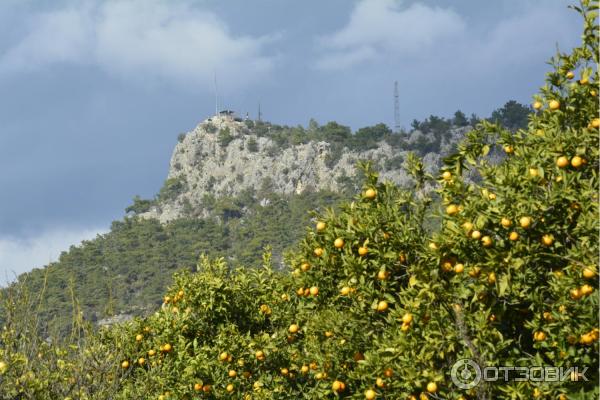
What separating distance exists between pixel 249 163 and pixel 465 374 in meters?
145

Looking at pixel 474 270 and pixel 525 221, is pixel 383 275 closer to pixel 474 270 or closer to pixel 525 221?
pixel 474 270

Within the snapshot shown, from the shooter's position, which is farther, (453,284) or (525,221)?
(453,284)

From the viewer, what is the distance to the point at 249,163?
501 feet

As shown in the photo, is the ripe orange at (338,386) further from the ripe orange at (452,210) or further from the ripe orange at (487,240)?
the ripe orange at (487,240)

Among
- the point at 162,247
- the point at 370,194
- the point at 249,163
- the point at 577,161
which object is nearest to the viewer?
the point at 577,161

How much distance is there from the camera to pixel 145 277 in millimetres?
115500

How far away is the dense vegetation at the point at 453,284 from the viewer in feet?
26.1

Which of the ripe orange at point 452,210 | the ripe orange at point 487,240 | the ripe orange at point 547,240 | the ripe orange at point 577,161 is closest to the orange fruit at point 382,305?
the ripe orange at point 452,210

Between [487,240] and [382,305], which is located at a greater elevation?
[487,240]

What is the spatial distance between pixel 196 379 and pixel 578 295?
252 inches

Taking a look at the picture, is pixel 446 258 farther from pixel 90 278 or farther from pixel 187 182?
pixel 187 182

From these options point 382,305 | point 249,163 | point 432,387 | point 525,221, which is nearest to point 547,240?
point 525,221

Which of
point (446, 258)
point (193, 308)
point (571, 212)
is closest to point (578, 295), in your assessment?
point (571, 212)

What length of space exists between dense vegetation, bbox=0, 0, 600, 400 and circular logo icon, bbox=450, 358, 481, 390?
0.12 m
